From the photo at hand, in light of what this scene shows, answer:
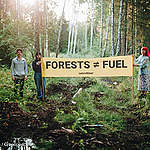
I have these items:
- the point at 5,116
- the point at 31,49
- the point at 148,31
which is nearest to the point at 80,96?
the point at 5,116

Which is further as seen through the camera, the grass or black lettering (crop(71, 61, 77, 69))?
black lettering (crop(71, 61, 77, 69))

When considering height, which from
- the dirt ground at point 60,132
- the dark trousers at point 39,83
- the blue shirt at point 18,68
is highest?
the blue shirt at point 18,68

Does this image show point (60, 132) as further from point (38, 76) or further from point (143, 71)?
point (143, 71)

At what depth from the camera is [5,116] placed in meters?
4.97

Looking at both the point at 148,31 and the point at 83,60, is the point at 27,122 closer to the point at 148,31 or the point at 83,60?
the point at 83,60

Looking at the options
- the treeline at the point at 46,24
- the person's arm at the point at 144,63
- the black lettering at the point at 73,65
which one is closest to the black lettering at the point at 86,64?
the black lettering at the point at 73,65

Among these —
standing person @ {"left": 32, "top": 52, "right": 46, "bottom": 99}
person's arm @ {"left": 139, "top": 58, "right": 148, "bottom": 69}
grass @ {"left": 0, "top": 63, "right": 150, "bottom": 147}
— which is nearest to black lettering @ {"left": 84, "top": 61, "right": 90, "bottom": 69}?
grass @ {"left": 0, "top": 63, "right": 150, "bottom": 147}

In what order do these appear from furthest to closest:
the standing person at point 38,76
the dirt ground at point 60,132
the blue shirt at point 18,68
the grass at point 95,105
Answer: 1. the standing person at point 38,76
2. the blue shirt at point 18,68
3. the grass at point 95,105
4. the dirt ground at point 60,132

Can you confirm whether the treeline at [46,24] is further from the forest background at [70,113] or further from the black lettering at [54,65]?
the black lettering at [54,65]

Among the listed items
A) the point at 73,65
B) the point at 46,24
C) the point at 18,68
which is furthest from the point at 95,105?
the point at 46,24

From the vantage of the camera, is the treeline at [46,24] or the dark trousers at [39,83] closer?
the dark trousers at [39,83]

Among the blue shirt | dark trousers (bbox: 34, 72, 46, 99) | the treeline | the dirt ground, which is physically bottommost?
the dirt ground

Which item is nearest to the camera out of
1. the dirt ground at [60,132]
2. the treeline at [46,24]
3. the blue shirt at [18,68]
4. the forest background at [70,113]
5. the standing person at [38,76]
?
the dirt ground at [60,132]

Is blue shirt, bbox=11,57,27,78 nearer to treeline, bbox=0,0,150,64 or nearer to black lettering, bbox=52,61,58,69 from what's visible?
black lettering, bbox=52,61,58,69
